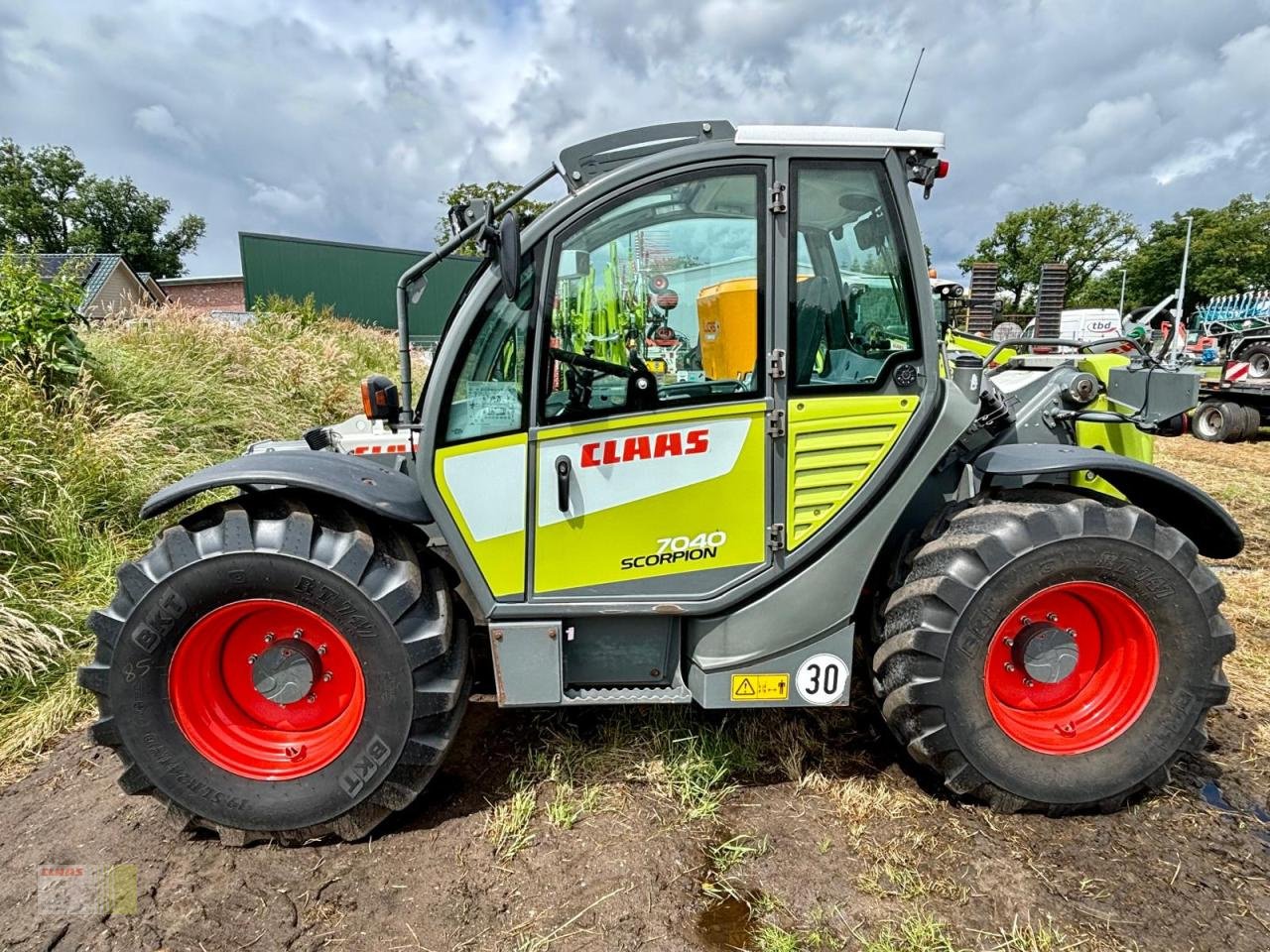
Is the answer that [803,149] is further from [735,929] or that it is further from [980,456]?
[735,929]

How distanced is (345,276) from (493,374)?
25.6 m

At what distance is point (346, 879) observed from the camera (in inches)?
93.1

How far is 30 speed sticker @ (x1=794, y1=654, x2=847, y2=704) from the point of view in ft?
8.59

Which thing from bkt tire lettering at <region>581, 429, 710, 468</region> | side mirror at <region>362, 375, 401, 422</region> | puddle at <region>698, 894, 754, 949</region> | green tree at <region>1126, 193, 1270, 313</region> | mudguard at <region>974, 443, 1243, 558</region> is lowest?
puddle at <region>698, 894, 754, 949</region>

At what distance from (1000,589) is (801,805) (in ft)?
3.60

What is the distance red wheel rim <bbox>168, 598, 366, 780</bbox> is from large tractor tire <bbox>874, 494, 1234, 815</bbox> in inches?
79.2

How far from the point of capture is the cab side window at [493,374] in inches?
95.0

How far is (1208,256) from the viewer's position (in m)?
Result: 45.6

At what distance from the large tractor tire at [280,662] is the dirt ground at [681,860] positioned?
0.22 m

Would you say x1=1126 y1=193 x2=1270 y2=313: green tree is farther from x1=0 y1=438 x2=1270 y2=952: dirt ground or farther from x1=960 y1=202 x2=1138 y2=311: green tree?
x1=0 y1=438 x2=1270 y2=952: dirt ground

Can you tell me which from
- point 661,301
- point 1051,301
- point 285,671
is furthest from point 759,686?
point 1051,301

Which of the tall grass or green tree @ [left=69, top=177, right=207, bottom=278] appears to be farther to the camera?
green tree @ [left=69, top=177, right=207, bottom=278]

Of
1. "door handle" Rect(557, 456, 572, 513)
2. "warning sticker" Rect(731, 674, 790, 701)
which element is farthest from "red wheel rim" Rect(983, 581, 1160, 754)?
"door handle" Rect(557, 456, 572, 513)

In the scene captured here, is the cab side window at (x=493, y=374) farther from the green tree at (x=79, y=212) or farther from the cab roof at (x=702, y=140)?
the green tree at (x=79, y=212)
